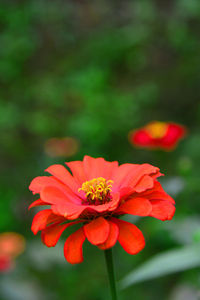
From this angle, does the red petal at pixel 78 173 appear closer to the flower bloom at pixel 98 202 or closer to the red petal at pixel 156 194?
the flower bloom at pixel 98 202

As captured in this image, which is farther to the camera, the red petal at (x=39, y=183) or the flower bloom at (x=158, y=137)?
the flower bloom at (x=158, y=137)

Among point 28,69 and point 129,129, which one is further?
point 28,69

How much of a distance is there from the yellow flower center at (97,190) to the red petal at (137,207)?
0.09 metres

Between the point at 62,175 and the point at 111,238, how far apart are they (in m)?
0.18

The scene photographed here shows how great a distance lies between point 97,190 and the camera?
0.60 meters

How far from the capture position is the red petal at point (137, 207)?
0.46 m

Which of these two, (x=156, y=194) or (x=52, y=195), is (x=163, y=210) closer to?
(x=156, y=194)

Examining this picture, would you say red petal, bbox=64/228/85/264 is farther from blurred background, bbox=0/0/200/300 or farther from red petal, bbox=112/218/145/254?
blurred background, bbox=0/0/200/300

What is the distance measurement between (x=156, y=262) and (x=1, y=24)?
397 cm

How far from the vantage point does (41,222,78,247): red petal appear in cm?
49

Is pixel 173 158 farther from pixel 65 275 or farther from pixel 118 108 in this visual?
pixel 65 275

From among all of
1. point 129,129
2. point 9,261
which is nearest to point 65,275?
point 9,261

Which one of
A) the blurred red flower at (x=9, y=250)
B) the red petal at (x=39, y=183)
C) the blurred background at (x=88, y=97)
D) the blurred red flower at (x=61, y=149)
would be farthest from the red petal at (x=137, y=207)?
the blurred red flower at (x=61, y=149)

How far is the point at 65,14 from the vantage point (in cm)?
416
